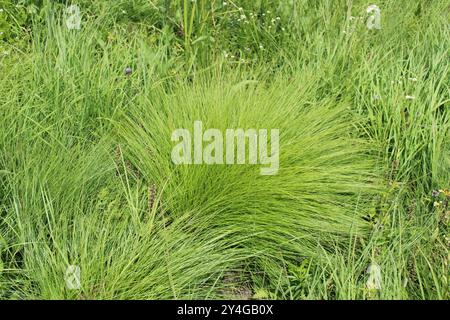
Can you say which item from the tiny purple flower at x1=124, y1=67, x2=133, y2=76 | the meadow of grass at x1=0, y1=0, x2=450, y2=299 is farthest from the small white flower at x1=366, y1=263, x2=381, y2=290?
the tiny purple flower at x1=124, y1=67, x2=133, y2=76

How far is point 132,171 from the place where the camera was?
268 centimetres

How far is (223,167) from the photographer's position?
2535 mm

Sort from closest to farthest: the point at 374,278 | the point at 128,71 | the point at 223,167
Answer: the point at 374,278 → the point at 223,167 → the point at 128,71

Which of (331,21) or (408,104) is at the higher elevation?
(331,21)

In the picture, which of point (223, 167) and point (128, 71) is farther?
point (128, 71)

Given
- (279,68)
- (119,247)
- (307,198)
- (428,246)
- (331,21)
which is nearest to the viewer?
(119,247)

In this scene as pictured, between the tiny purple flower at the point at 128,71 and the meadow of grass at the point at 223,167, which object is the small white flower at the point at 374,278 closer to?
the meadow of grass at the point at 223,167

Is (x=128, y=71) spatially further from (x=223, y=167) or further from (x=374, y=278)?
(x=374, y=278)

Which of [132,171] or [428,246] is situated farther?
[132,171]

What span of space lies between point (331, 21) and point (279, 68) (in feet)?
1.72

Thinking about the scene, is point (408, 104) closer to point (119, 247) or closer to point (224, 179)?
point (224, 179)

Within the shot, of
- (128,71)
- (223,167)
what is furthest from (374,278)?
(128,71)
